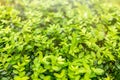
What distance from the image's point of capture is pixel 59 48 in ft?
10.3

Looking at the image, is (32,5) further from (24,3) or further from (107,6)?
(107,6)

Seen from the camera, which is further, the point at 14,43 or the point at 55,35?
the point at 55,35

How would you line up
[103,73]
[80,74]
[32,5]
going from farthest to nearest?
1. [32,5]
2. [103,73]
3. [80,74]

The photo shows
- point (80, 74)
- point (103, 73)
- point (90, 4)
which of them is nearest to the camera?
point (80, 74)

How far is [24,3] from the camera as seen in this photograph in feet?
14.0

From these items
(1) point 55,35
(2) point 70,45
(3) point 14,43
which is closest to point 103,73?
(2) point 70,45

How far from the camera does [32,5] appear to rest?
417cm

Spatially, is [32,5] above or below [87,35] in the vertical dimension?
above

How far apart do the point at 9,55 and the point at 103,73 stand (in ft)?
3.70

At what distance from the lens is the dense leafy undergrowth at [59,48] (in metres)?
2.74

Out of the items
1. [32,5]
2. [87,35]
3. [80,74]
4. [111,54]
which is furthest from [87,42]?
[32,5]

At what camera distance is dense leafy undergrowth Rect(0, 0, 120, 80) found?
2740mm

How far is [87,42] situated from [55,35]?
455 millimetres

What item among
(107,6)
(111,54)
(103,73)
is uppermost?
(107,6)
